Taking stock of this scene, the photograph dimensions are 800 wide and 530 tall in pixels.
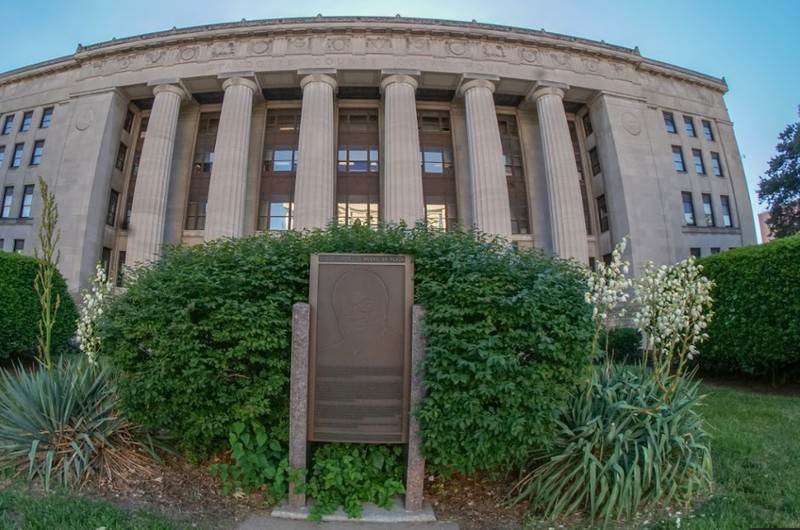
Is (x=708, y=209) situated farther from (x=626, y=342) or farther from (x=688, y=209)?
(x=626, y=342)

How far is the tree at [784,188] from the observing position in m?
37.5

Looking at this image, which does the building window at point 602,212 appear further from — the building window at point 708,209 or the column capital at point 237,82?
the column capital at point 237,82

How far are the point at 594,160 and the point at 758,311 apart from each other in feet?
89.0

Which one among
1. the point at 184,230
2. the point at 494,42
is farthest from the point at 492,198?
the point at 184,230

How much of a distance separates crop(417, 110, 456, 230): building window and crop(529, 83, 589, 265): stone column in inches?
286

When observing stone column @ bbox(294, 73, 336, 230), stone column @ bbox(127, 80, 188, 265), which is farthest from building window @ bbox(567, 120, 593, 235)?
stone column @ bbox(127, 80, 188, 265)

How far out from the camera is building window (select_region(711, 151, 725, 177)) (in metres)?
37.5

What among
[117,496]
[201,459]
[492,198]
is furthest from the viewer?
[492,198]

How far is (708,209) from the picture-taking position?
3600 centimetres

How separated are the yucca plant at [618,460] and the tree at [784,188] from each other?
44.7m

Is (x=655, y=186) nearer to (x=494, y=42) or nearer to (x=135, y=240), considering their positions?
(x=494, y=42)

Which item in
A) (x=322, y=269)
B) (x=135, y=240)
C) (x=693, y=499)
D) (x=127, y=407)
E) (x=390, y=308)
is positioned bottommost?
(x=693, y=499)

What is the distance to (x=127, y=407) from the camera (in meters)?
5.05

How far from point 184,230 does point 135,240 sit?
449 cm
